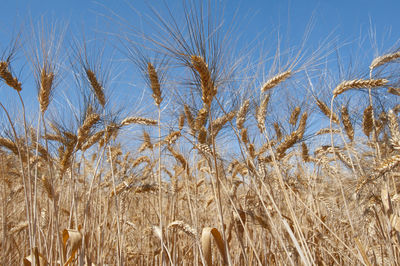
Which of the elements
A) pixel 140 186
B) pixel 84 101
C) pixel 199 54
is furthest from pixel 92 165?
pixel 199 54

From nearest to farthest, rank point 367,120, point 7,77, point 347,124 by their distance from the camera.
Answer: point 7,77 < point 367,120 < point 347,124

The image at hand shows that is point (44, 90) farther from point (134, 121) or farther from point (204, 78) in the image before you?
point (204, 78)

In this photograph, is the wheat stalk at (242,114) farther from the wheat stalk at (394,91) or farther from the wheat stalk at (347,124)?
the wheat stalk at (394,91)

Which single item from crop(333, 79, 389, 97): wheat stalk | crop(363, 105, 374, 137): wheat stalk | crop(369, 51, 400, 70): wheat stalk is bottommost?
crop(363, 105, 374, 137): wheat stalk

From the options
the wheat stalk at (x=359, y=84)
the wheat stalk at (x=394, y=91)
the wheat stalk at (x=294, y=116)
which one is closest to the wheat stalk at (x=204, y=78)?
the wheat stalk at (x=359, y=84)

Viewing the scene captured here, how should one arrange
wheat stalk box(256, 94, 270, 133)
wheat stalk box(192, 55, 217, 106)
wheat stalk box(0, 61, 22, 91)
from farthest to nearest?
wheat stalk box(256, 94, 270, 133) → wheat stalk box(0, 61, 22, 91) → wheat stalk box(192, 55, 217, 106)

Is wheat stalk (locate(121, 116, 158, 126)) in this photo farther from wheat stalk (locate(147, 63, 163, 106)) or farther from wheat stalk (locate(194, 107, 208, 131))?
wheat stalk (locate(194, 107, 208, 131))

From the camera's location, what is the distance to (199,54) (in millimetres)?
1646

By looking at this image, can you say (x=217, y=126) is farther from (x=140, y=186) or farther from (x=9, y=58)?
(x=9, y=58)

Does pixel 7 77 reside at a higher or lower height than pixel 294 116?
higher

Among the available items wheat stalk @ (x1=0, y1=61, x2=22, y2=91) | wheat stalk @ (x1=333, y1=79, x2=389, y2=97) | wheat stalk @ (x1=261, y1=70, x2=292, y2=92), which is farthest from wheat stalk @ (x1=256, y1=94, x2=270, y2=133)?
wheat stalk @ (x1=0, y1=61, x2=22, y2=91)

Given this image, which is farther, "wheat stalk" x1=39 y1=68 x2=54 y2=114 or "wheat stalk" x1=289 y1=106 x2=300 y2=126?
"wheat stalk" x1=289 y1=106 x2=300 y2=126

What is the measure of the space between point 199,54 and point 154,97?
3.18ft

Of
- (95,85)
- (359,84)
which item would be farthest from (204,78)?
(359,84)
